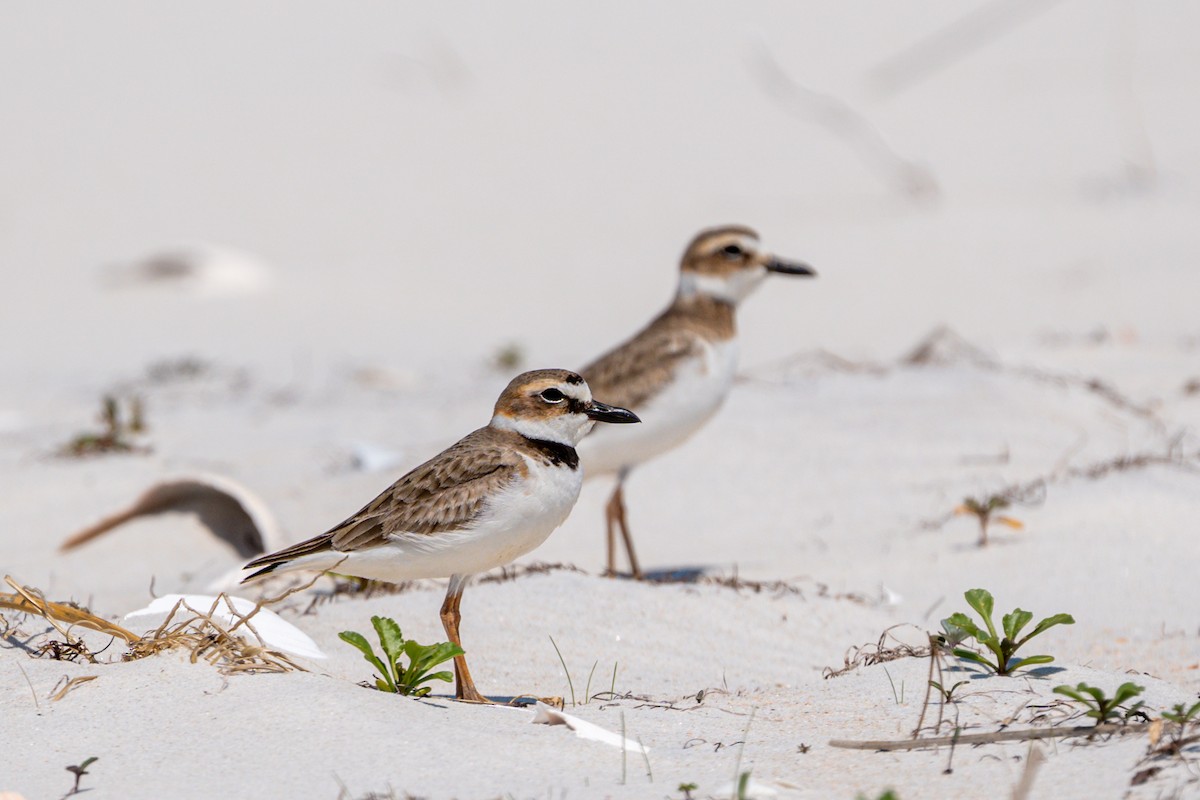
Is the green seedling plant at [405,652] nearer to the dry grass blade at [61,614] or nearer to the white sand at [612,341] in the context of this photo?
the white sand at [612,341]

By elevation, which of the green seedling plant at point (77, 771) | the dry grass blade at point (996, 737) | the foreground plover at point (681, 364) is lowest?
the dry grass blade at point (996, 737)

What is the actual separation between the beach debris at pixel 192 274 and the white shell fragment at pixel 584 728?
11356 mm

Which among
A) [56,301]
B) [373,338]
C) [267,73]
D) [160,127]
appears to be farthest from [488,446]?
[267,73]

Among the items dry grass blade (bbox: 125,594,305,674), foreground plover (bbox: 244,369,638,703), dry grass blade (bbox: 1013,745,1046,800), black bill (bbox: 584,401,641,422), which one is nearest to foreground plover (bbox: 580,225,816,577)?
black bill (bbox: 584,401,641,422)

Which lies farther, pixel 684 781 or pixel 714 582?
pixel 714 582

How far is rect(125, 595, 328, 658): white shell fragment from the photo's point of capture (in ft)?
13.3

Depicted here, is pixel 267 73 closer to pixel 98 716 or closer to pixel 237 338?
pixel 237 338

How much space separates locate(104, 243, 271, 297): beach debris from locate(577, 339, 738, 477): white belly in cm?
869

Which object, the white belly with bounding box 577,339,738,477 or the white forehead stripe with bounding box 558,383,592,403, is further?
the white belly with bounding box 577,339,738,477

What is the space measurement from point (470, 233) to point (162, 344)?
4534mm

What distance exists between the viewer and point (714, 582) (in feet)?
17.4

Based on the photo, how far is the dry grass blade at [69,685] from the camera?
3.39 m

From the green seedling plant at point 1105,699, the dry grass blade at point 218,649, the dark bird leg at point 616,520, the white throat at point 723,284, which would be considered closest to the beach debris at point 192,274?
the white throat at point 723,284

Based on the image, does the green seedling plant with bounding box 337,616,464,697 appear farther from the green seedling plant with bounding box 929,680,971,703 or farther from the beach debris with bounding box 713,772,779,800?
the green seedling plant with bounding box 929,680,971,703
